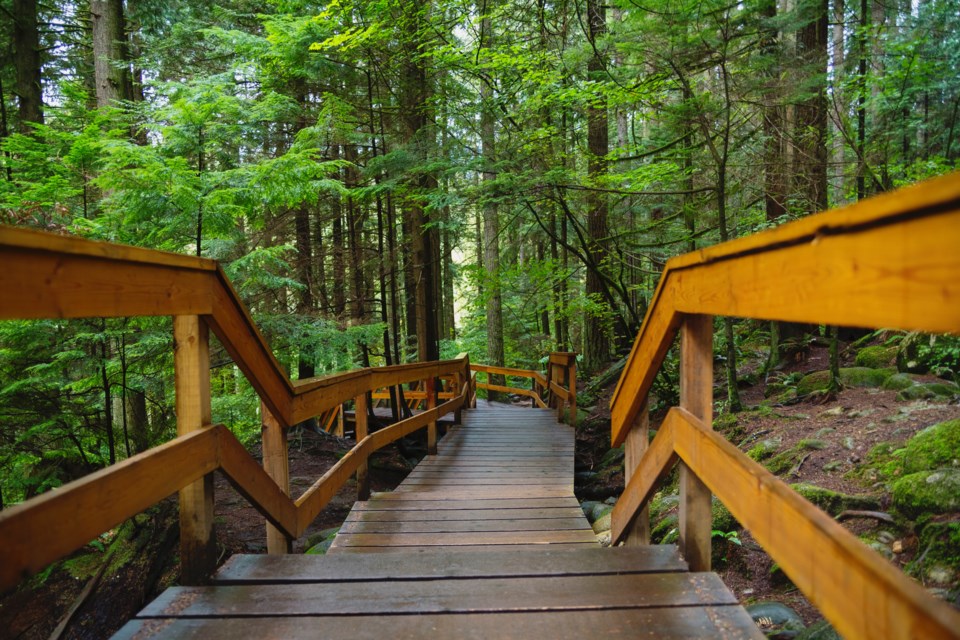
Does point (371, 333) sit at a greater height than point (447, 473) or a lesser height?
greater

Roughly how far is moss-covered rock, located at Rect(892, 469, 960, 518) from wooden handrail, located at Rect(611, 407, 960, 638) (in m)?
2.09

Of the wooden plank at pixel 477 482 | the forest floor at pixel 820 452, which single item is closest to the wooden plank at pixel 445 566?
the forest floor at pixel 820 452

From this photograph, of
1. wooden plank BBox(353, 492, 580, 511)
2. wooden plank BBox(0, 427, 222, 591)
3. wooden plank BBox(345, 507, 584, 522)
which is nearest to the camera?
wooden plank BBox(0, 427, 222, 591)

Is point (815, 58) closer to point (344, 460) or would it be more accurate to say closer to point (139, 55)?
point (344, 460)

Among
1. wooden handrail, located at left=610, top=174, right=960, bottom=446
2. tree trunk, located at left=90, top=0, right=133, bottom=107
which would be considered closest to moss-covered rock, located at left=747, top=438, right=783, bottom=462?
wooden handrail, located at left=610, top=174, right=960, bottom=446

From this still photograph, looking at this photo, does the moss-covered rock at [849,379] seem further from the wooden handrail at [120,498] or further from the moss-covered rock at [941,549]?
the wooden handrail at [120,498]

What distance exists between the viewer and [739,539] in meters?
3.75

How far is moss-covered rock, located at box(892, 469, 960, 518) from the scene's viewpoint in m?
3.00

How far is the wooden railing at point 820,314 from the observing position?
791mm

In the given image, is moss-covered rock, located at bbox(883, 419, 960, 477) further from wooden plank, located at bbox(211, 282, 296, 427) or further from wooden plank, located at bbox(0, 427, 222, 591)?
wooden plank, located at bbox(0, 427, 222, 591)

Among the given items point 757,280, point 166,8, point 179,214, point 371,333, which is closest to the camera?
point 757,280

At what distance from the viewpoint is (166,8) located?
33.2 ft

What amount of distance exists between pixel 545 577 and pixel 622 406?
1119 mm

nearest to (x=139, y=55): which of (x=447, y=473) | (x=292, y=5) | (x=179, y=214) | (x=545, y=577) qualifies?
(x=292, y=5)
